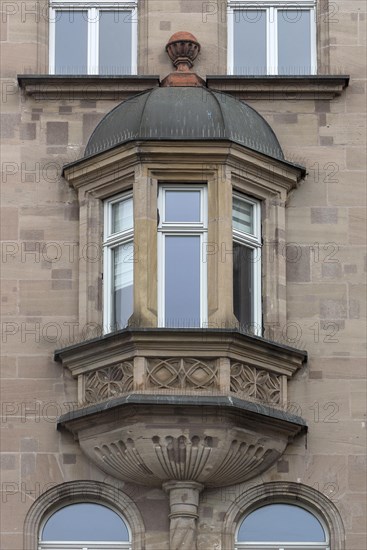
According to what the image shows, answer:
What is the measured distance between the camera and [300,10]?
29.7 meters

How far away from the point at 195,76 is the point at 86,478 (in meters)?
5.47

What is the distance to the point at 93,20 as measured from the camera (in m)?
29.7

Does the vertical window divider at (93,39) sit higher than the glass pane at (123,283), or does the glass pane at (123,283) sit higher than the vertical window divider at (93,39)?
the vertical window divider at (93,39)

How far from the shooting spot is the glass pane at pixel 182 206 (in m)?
27.5

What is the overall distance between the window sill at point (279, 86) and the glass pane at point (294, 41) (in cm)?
62

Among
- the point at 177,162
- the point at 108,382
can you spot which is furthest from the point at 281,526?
the point at 177,162

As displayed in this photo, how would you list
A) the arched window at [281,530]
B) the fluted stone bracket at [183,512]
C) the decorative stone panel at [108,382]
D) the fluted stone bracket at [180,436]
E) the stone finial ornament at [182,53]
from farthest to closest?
the stone finial ornament at [182,53]
the arched window at [281,530]
the decorative stone panel at [108,382]
the fluted stone bracket at [180,436]
the fluted stone bracket at [183,512]

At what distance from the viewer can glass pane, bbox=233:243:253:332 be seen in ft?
89.7

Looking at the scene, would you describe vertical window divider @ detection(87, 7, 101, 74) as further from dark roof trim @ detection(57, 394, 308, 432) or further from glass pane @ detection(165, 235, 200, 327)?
dark roof trim @ detection(57, 394, 308, 432)

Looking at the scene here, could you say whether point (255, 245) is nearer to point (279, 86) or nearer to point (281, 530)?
point (279, 86)

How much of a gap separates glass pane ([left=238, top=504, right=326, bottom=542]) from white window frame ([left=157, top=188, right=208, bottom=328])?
2.47m

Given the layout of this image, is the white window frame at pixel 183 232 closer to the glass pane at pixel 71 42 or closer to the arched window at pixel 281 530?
the arched window at pixel 281 530

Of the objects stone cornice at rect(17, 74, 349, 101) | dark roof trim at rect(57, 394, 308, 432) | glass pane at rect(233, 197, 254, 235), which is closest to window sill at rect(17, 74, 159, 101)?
stone cornice at rect(17, 74, 349, 101)

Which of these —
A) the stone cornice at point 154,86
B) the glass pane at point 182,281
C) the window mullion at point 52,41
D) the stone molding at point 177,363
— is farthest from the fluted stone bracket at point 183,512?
the window mullion at point 52,41
